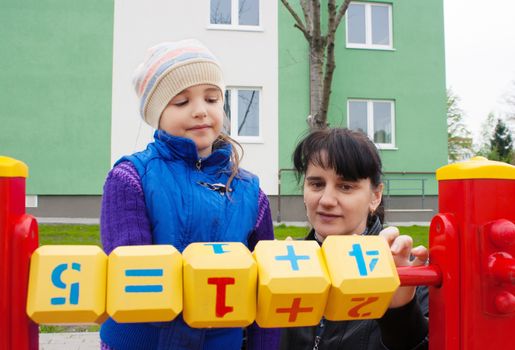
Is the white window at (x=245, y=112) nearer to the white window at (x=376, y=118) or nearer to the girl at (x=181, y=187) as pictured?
the white window at (x=376, y=118)

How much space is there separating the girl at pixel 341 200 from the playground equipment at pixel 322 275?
0.66 feet

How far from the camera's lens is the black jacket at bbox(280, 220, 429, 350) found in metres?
1.07

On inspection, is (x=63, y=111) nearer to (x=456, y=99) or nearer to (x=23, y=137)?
(x=23, y=137)

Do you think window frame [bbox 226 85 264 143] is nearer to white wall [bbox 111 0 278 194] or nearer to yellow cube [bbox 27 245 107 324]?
white wall [bbox 111 0 278 194]

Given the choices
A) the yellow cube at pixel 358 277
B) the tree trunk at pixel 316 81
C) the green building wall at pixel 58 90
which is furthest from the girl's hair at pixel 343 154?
the green building wall at pixel 58 90

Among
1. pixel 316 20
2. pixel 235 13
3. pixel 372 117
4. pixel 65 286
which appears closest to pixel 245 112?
pixel 235 13

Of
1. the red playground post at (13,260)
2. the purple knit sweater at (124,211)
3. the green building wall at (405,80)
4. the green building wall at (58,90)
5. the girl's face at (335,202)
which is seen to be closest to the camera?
the red playground post at (13,260)

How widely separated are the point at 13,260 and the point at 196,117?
2.20 feet

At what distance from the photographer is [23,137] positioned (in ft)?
32.6

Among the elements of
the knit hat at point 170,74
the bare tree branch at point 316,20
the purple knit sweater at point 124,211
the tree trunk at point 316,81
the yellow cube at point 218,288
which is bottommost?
the yellow cube at point 218,288

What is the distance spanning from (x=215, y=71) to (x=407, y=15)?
1143cm

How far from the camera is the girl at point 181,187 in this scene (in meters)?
1.20

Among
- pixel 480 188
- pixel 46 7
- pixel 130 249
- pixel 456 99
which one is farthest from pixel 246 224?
pixel 456 99

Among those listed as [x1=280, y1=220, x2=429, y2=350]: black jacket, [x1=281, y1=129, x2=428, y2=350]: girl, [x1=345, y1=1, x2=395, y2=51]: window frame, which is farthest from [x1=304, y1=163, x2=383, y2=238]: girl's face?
[x1=345, y1=1, x2=395, y2=51]: window frame
